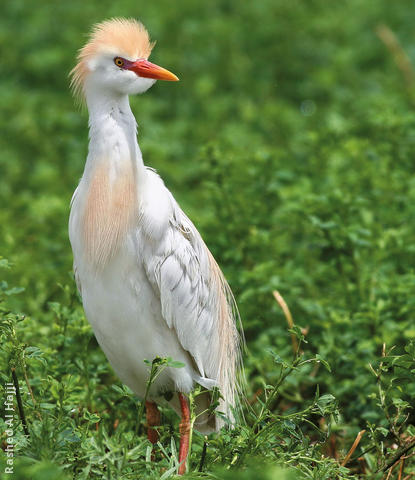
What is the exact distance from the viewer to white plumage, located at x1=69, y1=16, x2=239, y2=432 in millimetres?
2826

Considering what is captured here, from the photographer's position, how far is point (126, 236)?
284 cm

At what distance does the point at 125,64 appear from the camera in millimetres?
2830

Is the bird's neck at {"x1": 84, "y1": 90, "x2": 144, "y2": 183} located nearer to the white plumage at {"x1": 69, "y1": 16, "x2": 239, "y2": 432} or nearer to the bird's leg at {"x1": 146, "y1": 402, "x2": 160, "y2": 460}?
the white plumage at {"x1": 69, "y1": 16, "x2": 239, "y2": 432}

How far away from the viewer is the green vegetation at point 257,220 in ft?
8.98

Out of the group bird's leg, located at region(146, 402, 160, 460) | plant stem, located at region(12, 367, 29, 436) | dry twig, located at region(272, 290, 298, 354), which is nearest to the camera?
plant stem, located at region(12, 367, 29, 436)

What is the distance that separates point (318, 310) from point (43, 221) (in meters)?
1.90

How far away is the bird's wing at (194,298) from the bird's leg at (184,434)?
117mm

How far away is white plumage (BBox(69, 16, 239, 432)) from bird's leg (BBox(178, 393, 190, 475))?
9 centimetres

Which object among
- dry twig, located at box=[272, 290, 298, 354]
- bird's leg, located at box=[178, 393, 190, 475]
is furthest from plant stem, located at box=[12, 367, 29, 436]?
dry twig, located at box=[272, 290, 298, 354]

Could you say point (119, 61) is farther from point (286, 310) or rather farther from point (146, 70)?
point (286, 310)

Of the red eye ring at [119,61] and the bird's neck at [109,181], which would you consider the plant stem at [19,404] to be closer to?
the bird's neck at [109,181]

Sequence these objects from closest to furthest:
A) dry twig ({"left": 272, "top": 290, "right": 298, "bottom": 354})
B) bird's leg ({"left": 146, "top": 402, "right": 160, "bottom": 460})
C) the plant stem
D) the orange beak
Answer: the plant stem
the orange beak
bird's leg ({"left": 146, "top": 402, "right": 160, "bottom": 460})
dry twig ({"left": 272, "top": 290, "right": 298, "bottom": 354})

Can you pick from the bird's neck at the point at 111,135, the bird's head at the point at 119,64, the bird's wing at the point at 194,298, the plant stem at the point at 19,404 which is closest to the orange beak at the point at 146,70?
the bird's head at the point at 119,64

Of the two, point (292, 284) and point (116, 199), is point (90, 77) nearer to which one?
point (116, 199)
